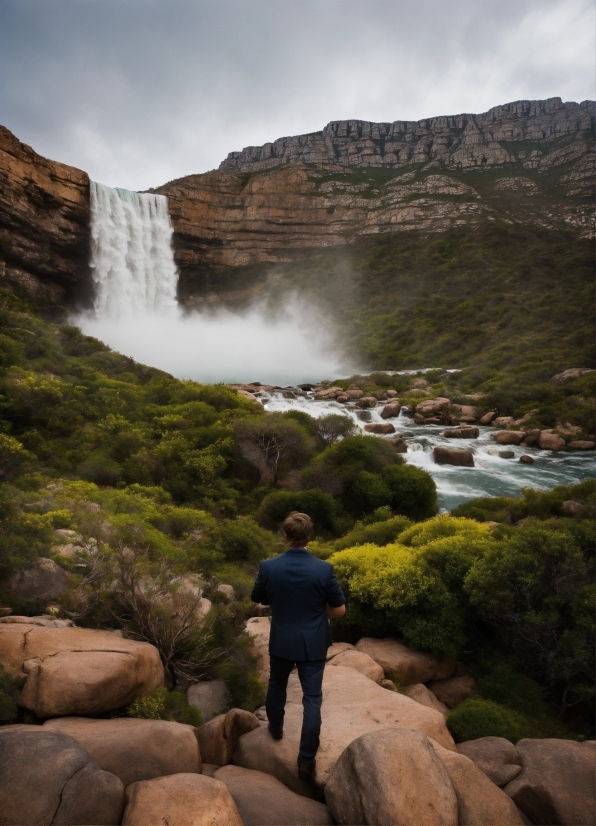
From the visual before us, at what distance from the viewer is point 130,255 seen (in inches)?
2125

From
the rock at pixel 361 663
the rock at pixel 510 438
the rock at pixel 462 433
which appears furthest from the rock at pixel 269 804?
the rock at pixel 510 438

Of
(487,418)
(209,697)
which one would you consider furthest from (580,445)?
(209,697)

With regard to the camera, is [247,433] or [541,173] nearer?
[247,433]

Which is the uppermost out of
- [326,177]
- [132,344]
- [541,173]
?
[541,173]

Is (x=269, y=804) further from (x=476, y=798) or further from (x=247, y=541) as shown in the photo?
(x=247, y=541)

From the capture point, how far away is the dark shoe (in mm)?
3688

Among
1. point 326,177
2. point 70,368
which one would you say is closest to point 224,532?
point 70,368

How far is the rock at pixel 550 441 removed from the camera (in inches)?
966

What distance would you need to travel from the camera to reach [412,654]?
24.0ft

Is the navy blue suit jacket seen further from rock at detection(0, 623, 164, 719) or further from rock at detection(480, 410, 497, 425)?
rock at detection(480, 410, 497, 425)

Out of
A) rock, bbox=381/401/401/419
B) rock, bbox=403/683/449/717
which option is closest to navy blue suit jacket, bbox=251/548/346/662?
rock, bbox=403/683/449/717

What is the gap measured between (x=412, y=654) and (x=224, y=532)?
18.3 ft

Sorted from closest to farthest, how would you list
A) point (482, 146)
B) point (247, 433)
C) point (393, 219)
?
point (247, 433)
point (393, 219)
point (482, 146)

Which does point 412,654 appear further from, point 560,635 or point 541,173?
point 541,173
